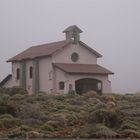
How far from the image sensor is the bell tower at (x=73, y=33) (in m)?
66.2

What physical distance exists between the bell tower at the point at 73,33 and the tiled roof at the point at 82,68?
3411 mm

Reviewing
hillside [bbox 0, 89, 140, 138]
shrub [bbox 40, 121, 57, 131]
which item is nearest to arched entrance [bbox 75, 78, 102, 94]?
hillside [bbox 0, 89, 140, 138]

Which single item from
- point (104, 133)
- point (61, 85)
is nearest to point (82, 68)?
point (61, 85)

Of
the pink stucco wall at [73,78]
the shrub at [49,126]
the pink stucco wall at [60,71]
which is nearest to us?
the shrub at [49,126]

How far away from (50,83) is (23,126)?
35.5 metres

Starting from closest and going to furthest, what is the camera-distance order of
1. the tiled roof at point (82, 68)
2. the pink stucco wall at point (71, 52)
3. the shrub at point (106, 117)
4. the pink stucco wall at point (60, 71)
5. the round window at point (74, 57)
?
the shrub at point (106, 117) < the tiled roof at point (82, 68) < the pink stucco wall at point (60, 71) < the pink stucco wall at point (71, 52) < the round window at point (74, 57)

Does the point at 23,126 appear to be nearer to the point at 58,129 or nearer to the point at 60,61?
the point at 58,129

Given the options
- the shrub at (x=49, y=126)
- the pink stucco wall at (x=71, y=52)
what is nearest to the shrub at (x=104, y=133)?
the shrub at (x=49, y=126)

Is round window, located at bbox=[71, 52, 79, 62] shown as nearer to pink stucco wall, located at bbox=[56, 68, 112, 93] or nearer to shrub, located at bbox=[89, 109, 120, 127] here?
pink stucco wall, located at bbox=[56, 68, 112, 93]

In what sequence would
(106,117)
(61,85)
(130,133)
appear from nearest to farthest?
1. (130,133)
2. (106,117)
3. (61,85)

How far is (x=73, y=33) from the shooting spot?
66438 millimetres

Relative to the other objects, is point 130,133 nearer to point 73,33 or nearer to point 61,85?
point 61,85

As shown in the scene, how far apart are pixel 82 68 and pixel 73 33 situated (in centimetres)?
543

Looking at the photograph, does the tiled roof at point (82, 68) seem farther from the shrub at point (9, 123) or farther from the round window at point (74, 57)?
the shrub at point (9, 123)
